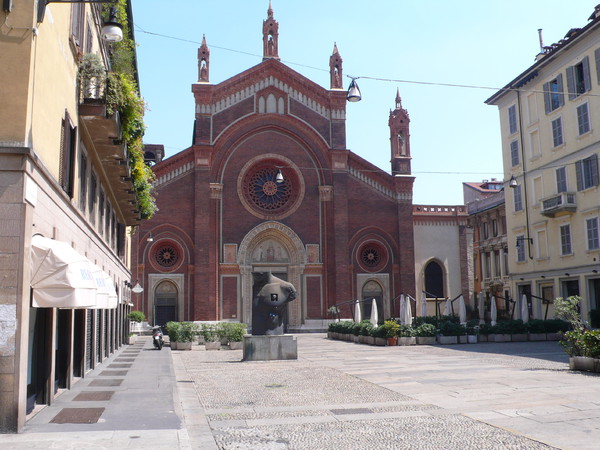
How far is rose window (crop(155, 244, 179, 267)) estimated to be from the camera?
140 ft

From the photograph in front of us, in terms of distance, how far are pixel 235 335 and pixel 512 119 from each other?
76.1 ft

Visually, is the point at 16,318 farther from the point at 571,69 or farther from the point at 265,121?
the point at 265,121

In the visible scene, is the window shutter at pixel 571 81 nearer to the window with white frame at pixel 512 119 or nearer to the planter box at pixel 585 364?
the window with white frame at pixel 512 119

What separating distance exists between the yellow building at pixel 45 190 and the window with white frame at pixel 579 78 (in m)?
25.1

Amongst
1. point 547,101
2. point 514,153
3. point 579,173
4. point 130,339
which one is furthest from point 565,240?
point 130,339

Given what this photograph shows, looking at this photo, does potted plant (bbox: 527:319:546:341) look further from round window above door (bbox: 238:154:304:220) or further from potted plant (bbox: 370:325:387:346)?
round window above door (bbox: 238:154:304:220)

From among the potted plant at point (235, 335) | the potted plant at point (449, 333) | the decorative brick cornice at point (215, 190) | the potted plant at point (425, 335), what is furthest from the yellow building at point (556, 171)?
the decorative brick cornice at point (215, 190)

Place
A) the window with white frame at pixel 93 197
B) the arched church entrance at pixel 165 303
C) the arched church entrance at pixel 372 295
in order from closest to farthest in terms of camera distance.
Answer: the window with white frame at pixel 93 197, the arched church entrance at pixel 165 303, the arched church entrance at pixel 372 295

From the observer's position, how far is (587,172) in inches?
1240

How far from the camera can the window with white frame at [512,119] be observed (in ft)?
127

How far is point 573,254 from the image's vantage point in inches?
1292

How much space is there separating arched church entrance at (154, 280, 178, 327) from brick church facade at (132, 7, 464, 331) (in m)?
0.07

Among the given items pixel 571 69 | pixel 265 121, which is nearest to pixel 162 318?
pixel 265 121

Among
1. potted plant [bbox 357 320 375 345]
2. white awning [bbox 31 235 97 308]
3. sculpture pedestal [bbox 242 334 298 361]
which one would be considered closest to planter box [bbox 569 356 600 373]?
sculpture pedestal [bbox 242 334 298 361]
